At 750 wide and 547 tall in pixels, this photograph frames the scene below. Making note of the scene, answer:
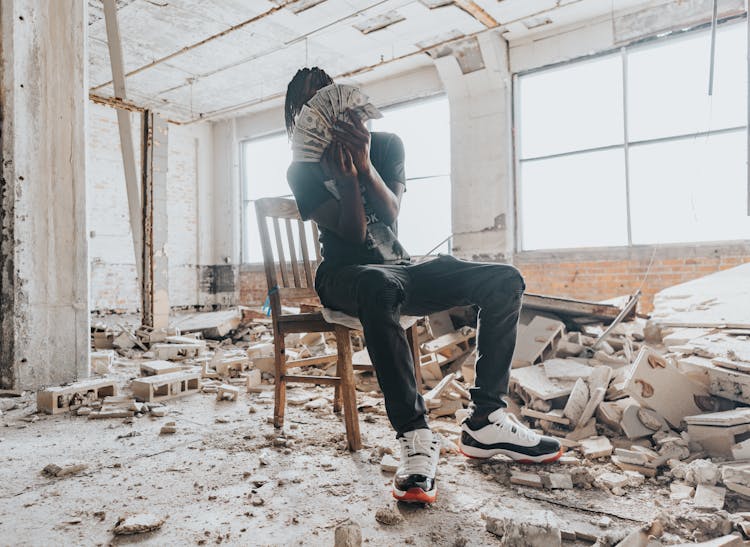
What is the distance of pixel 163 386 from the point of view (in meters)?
3.12

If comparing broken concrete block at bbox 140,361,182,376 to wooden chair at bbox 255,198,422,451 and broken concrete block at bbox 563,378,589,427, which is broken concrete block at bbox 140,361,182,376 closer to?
wooden chair at bbox 255,198,422,451

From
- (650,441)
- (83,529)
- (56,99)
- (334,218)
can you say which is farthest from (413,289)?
(56,99)

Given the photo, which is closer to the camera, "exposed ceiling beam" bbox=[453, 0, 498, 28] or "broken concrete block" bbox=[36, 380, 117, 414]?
"broken concrete block" bbox=[36, 380, 117, 414]

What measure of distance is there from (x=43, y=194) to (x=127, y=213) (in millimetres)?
6320

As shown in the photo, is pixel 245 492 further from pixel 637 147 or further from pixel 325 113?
pixel 637 147

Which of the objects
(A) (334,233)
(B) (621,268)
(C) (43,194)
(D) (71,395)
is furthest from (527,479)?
(B) (621,268)

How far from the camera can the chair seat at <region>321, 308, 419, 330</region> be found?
6.63 feet

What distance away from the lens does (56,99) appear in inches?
131

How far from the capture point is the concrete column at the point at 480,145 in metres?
6.86

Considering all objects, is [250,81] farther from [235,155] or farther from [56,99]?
[56,99]

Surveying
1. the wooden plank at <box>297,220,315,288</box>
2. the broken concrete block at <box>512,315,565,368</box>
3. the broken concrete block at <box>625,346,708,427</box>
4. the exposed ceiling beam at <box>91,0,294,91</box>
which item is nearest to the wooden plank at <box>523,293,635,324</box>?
the broken concrete block at <box>512,315,565,368</box>

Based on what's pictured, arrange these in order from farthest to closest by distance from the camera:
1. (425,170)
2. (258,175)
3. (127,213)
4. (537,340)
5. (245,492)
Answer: (258,175) → (127,213) → (425,170) → (537,340) → (245,492)

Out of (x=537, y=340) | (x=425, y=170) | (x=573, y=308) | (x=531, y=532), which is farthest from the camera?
(x=425, y=170)

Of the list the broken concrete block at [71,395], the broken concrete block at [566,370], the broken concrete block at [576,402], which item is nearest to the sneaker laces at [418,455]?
the broken concrete block at [576,402]
